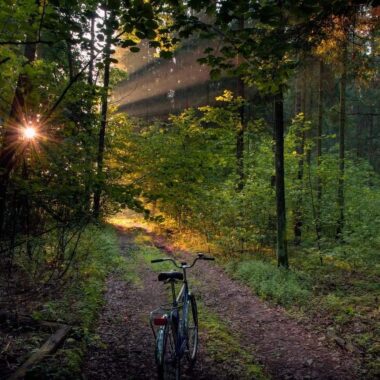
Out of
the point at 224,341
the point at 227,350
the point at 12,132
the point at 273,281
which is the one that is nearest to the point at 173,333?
the point at 227,350

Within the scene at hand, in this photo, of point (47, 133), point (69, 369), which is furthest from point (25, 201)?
point (69, 369)

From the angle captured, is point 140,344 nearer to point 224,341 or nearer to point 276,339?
point 224,341

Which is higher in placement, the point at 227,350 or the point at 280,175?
the point at 280,175

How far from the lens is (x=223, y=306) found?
369 inches

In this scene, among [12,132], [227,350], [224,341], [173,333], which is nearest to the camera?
[12,132]

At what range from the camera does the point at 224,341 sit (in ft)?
23.0

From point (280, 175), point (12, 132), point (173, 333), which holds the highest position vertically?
point (280, 175)

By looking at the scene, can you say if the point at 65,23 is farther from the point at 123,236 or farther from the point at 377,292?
the point at 123,236

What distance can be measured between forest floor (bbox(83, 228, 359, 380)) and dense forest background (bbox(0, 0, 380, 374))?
0.55 m

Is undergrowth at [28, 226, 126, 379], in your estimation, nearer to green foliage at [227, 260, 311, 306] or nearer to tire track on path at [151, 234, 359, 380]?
tire track on path at [151, 234, 359, 380]

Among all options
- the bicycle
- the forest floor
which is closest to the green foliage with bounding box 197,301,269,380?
the forest floor

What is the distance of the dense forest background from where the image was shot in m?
3.93

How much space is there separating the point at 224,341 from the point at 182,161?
11.2ft

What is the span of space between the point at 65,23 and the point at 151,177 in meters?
3.37
